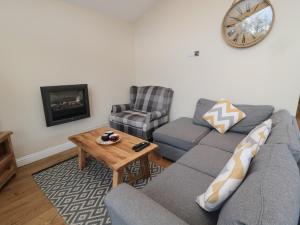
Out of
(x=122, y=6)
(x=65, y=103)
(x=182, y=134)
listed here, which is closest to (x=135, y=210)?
(x=182, y=134)

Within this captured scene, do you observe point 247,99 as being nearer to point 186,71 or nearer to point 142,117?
point 186,71

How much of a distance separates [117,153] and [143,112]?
64.7 inches

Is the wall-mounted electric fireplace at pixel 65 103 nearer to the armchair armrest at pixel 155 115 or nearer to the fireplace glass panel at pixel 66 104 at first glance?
the fireplace glass panel at pixel 66 104

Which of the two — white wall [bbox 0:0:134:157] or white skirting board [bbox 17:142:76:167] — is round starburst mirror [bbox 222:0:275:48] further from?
white skirting board [bbox 17:142:76:167]

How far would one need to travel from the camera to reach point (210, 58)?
2561 millimetres

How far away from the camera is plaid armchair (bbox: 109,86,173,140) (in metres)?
2.69

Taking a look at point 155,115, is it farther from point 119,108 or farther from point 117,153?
point 117,153

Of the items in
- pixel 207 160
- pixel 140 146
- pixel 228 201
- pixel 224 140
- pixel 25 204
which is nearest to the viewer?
pixel 228 201

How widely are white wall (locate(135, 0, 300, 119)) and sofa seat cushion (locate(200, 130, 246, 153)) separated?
682 mm

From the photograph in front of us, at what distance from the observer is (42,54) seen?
2.33 meters

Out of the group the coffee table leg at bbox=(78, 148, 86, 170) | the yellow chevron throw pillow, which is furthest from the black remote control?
the yellow chevron throw pillow

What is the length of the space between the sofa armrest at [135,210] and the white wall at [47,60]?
2120 mm

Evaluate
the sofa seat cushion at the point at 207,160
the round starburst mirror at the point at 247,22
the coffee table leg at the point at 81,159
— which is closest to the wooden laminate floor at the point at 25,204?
the coffee table leg at the point at 81,159

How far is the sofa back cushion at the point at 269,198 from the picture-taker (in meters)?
0.51
